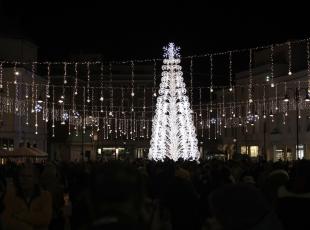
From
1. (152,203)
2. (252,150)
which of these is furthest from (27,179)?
(252,150)

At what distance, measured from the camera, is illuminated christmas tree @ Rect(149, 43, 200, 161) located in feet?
162

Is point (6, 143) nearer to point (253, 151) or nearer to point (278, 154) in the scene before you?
point (278, 154)

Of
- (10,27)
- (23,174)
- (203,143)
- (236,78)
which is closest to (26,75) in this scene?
(10,27)

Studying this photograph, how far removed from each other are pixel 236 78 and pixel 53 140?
21532 millimetres

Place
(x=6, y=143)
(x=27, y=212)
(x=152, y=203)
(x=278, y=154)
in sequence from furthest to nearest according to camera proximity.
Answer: (x=278, y=154)
(x=6, y=143)
(x=152, y=203)
(x=27, y=212)

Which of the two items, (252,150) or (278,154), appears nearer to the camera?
(278,154)

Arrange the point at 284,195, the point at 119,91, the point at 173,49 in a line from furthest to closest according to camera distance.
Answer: the point at 119,91 < the point at 173,49 < the point at 284,195

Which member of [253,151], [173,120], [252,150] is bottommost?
[253,151]

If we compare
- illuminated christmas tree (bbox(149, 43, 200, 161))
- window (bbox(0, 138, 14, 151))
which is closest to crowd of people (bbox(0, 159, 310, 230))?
illuminated christmas tree (bbox(149, 43, 200, 161))

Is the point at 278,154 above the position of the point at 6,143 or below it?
below

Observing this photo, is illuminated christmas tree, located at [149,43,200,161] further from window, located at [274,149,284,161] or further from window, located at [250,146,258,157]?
window, located at [250,146,258,157]

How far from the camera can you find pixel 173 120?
1965 inches

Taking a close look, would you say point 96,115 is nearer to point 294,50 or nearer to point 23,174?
point 294,50

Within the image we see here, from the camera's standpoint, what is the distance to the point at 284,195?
7324 mm
